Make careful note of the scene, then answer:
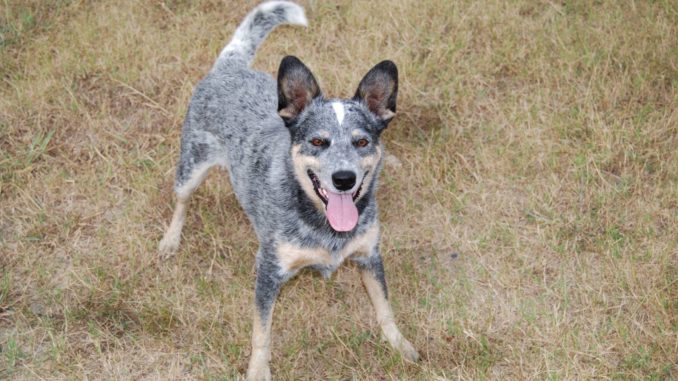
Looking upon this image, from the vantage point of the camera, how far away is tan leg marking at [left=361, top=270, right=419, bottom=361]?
469cm

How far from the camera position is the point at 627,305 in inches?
189

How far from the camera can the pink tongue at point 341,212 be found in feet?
13.5

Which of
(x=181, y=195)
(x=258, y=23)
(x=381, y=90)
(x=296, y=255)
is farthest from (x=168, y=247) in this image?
(x=381, y=90)

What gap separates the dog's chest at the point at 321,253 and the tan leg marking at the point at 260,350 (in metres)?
0.32

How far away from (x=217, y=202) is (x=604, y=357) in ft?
9.92

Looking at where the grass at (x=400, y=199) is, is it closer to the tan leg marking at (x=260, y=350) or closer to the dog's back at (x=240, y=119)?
the tan leg marking at (x=260, y=350)

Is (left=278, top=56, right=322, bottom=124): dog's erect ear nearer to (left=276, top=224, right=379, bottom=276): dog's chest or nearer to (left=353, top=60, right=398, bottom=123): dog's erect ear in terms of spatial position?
(left=353, top=60, right=398, bottom=123): dog's erect ear

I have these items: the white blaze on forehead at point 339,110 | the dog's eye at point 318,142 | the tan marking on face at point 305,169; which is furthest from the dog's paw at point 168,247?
the white blaze on forehead at point 339,110

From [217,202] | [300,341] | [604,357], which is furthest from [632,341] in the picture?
[217,202]

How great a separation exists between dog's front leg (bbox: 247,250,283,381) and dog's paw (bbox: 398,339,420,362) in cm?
86

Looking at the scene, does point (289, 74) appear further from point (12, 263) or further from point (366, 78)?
point (12, 263)

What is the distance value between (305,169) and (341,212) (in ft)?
1.08

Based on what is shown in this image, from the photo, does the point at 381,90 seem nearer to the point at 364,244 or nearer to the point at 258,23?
the point at 364,244

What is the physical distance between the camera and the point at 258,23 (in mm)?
5484
